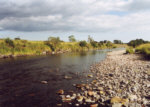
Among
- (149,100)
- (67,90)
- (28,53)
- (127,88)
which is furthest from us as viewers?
(28,53)

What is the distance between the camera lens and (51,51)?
210 ft

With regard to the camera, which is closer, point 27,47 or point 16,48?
point 16,48

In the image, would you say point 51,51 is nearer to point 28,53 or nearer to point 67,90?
point 28,53

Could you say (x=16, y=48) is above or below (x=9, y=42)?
below

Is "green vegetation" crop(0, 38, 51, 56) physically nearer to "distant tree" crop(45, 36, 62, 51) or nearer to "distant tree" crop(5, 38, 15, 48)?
"distant tree" crop(5, 38, 15, 48)

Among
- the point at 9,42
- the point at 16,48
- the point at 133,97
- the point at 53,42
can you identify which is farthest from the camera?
the point at 53,42

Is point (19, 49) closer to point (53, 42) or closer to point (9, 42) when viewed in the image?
point (9, 42)

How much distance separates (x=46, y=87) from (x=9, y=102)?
3.96 metres

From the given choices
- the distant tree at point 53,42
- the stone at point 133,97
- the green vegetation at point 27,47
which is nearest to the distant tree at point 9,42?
the green vegetation at point 27,47

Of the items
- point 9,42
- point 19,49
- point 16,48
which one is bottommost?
point 19,49

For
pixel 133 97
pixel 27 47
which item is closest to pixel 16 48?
pixel 27 47

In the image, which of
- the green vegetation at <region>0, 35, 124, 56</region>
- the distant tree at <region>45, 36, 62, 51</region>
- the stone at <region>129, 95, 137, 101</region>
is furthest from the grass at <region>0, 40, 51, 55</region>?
the stone at <region>129, 95, 137, 101</region>

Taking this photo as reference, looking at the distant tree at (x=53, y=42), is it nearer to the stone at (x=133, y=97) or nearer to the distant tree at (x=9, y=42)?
the distant tree at (x=9, y=42)

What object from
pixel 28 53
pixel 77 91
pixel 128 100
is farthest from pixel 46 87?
pixel 28 53
